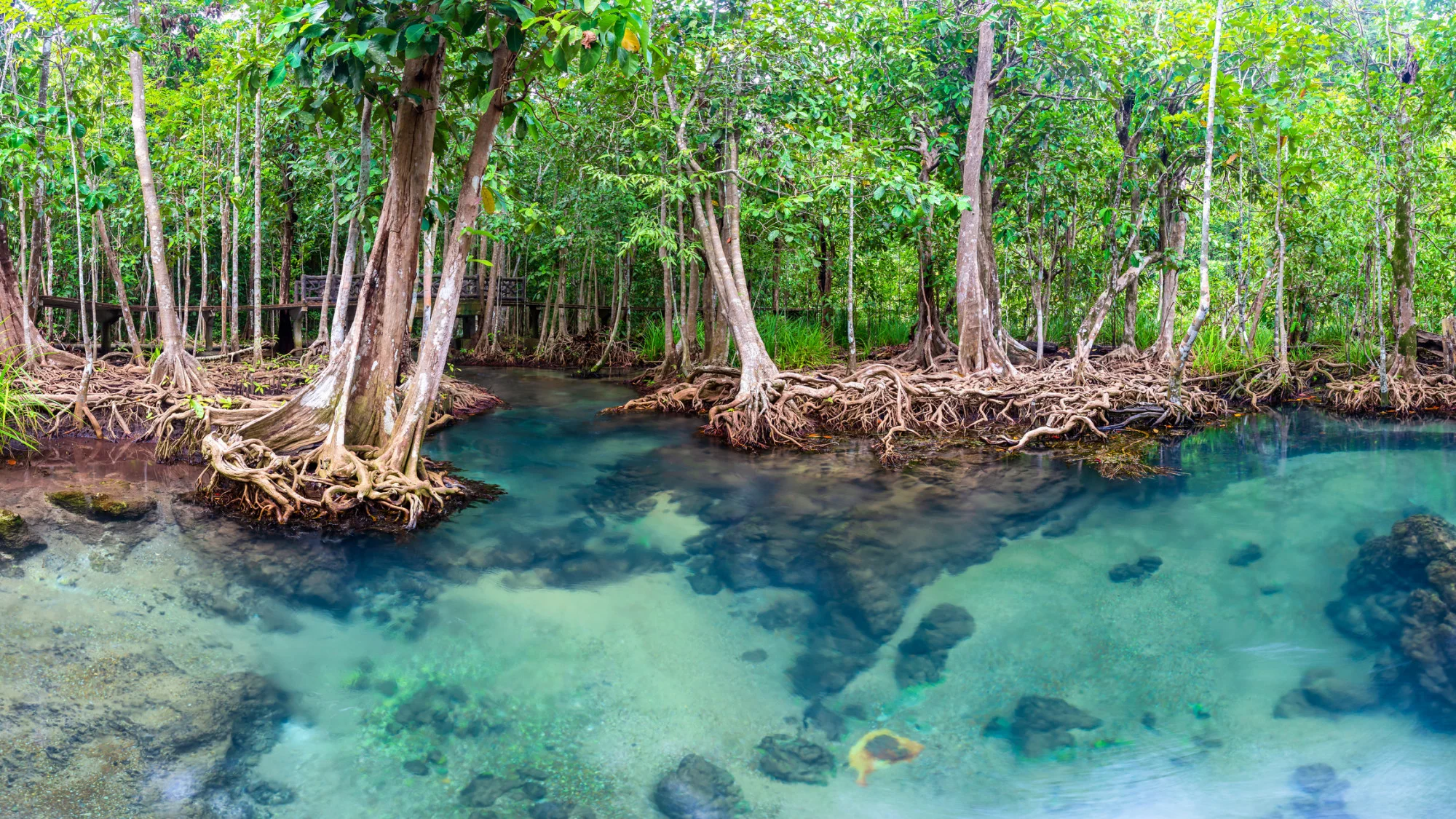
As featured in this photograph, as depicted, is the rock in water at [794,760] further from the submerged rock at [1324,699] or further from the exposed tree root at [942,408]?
the exposed tree root at [942,408]

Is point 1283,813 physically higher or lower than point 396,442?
lower

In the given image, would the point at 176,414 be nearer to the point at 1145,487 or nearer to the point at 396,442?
the point at 396,442

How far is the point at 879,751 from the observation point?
12.7 feet

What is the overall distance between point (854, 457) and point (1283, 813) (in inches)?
226

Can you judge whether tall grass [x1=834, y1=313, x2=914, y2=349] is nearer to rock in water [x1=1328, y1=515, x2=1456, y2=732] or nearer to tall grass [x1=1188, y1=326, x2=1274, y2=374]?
tall grass [x1=1188, y1=326, x2=1274, y2=374]

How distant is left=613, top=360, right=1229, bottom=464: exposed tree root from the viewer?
9656 millimetres

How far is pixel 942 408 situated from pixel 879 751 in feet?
21.8

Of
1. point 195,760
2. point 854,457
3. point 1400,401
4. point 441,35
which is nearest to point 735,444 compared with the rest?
point 854,457

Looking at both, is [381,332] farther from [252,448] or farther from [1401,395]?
[1401,395]

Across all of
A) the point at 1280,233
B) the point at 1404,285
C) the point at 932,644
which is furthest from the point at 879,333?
the point at 932,644

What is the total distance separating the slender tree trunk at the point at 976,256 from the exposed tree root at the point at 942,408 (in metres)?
0.35

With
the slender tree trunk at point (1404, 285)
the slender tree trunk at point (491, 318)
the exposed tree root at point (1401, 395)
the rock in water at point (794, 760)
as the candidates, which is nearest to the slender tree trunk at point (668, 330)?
the slender tree trunk at point (491, 318)

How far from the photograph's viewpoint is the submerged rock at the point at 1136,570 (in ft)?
19.2

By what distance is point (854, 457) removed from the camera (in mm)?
9023
